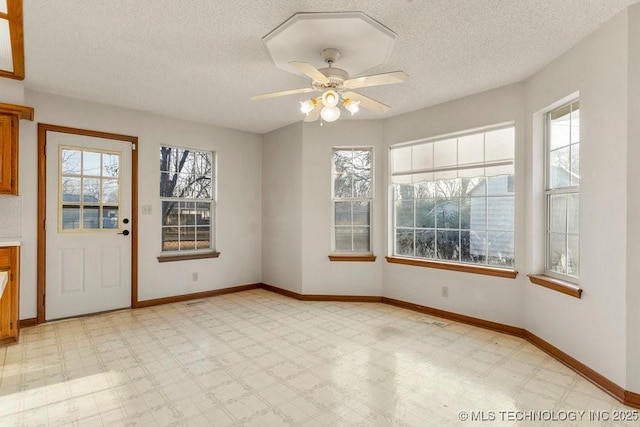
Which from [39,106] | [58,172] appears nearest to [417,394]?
[58,172]

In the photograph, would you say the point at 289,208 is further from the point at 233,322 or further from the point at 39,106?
the point at 39,106

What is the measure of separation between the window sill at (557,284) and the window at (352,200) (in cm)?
218

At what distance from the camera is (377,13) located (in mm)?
2293

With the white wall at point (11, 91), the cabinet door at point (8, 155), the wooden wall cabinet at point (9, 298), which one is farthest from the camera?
the white wall at point (11, 91)

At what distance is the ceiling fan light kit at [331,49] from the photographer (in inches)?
90.4

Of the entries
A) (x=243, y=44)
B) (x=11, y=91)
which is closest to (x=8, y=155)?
Result: (x=11, y=91)

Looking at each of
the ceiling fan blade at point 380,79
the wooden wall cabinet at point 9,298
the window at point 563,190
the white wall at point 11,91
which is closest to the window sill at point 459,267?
the window at point 563,190

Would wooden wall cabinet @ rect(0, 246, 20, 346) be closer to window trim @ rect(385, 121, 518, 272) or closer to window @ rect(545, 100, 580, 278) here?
window trim @ rect(385, 121, 518, 272)

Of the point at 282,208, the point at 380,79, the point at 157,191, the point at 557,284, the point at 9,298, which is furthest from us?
the point at 282,208

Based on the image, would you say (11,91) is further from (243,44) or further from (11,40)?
(243,44)

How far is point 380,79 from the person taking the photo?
239cm

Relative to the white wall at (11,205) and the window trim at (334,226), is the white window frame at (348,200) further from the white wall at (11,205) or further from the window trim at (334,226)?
the white wall at (11,205)

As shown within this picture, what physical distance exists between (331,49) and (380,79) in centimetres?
52

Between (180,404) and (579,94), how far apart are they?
153 inches
